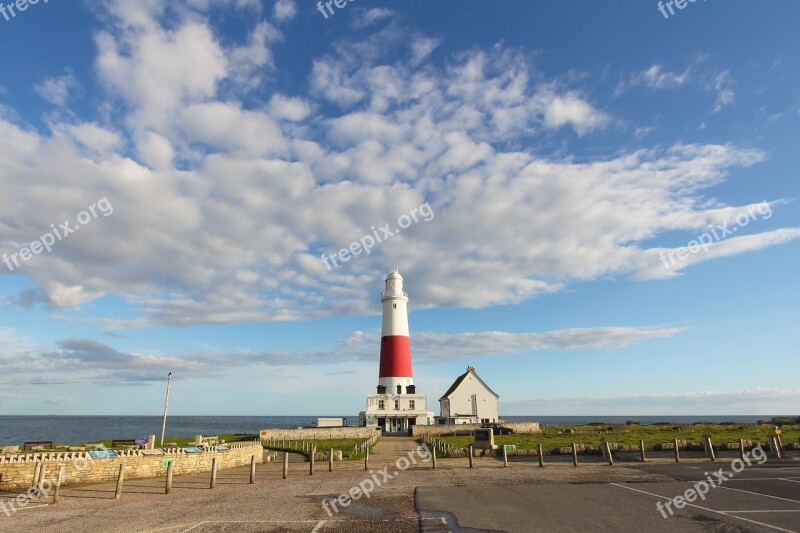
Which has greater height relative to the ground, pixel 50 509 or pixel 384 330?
pixel 384 330

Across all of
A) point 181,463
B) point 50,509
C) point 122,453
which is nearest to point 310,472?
point 181,463

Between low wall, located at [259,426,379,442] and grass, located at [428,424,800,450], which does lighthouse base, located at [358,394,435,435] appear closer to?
low wall, located at [259,426,379,442]

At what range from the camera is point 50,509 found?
50.0 ft

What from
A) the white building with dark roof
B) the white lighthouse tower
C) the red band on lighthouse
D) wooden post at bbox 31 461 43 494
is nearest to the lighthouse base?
the white lighthouse tower

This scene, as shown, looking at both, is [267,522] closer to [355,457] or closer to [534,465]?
[534,465]

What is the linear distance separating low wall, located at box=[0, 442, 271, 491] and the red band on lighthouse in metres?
32.3

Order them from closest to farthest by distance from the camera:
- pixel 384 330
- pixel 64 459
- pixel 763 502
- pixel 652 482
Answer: pixel 763 502, pixel 652 482, pixel 64 459, pixel 384 330

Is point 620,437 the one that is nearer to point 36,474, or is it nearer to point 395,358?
point 395,358

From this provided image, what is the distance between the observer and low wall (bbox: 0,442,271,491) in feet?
65.3

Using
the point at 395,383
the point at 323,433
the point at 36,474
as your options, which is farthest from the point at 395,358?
the point at 36,474

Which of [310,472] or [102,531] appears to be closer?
[102,531]

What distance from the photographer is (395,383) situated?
56938mm

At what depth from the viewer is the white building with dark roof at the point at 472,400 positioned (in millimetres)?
62250

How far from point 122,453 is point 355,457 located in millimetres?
12658
